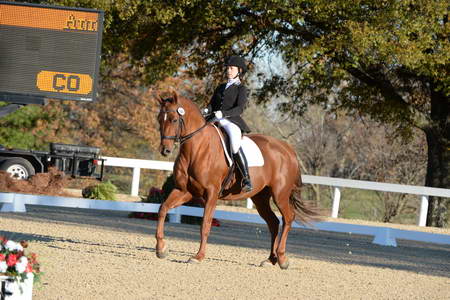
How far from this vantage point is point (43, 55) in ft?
50.6

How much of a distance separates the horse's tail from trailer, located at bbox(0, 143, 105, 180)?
1106 centimetres

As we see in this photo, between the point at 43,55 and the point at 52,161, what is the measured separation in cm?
692

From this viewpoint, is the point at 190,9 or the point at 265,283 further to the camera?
the point at 190,9

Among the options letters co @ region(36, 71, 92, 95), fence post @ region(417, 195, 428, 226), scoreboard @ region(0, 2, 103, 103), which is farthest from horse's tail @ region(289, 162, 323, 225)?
fence post @ region(417, 195, 428, 226)

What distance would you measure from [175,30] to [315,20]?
4.28 m

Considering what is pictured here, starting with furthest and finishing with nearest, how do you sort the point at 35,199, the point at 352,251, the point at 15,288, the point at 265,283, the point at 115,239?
the point at 35,199 < the point at 352,251 < the point at 115,239 < the point at 265,283 < the point at 15,288

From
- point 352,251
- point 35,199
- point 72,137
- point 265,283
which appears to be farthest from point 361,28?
point 72,137

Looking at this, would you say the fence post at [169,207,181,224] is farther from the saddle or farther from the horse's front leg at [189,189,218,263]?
the horse's front leg at [189,189,218,263]

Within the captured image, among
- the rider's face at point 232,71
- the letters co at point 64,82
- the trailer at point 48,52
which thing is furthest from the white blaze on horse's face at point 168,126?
the letters co at point 64,82

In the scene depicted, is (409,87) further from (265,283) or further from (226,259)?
(265,283)

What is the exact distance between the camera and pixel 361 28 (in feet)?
65.5

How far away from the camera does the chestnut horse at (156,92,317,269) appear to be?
9.80m

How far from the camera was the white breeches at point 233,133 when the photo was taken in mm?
10523

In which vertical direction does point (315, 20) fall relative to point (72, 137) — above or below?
above
